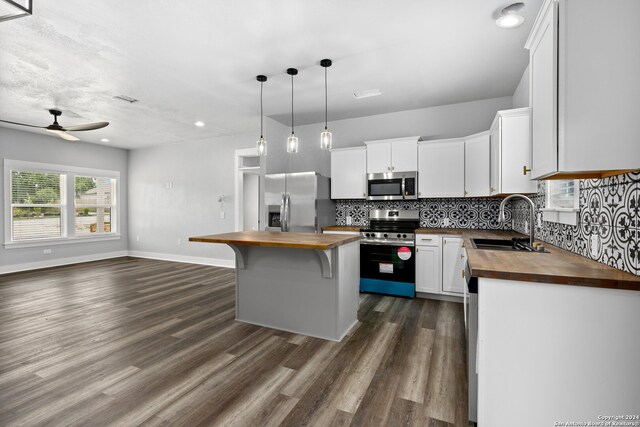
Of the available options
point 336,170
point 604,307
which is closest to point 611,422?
point 604,307

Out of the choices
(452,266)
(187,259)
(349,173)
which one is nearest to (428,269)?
(452,266)

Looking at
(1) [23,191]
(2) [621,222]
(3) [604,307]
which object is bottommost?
(3) [604,307]

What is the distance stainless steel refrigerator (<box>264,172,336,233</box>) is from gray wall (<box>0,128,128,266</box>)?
4846 millimetres

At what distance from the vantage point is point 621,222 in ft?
4.67

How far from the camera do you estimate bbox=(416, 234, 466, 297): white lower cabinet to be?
12.3 feet

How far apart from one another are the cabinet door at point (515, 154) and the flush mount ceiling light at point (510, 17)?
815 millimetres

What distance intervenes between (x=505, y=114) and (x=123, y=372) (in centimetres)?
390

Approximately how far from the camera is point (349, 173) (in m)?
4.62

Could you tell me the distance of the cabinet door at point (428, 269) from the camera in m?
3.86

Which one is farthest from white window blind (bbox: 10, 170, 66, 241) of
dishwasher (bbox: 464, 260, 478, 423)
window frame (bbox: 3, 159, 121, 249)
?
dishwasher (bbox: 464, 260, 478, 423)

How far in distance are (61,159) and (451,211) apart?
24.9 feet

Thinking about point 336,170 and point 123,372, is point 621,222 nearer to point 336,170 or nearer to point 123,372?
point 123,372

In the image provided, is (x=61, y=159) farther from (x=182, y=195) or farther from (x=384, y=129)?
(x=384, y=129)

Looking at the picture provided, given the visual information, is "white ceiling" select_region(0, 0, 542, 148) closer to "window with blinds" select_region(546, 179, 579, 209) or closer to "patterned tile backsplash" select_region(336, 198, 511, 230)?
"window with blinds" select_region(546, 179, 579, 209)
